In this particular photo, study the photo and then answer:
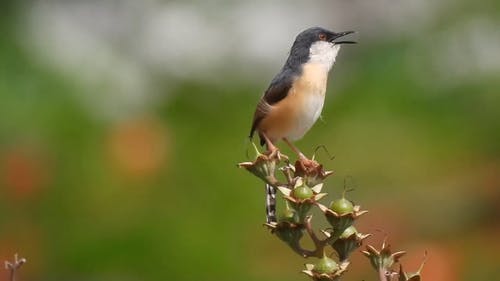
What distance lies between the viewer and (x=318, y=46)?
2707 mm

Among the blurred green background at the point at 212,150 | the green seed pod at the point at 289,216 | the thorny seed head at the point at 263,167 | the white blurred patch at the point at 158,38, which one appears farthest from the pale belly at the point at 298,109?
the white blurred patch at the point at 158,38

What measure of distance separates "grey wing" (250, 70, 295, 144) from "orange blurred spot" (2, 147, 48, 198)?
1.87 meters

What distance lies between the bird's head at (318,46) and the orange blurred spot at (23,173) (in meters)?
1.87

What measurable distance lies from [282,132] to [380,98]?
228 cm

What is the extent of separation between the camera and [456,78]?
5051 mm

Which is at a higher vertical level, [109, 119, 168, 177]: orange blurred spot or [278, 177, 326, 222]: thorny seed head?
[109, 119, 168, 177]: orange blurred spot

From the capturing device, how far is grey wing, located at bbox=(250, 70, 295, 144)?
2569 millimetres

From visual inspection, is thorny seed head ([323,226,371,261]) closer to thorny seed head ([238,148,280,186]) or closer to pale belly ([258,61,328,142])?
thorny seed head ([238,148,280,186])

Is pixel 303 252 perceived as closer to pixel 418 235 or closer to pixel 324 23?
pixel 418 235

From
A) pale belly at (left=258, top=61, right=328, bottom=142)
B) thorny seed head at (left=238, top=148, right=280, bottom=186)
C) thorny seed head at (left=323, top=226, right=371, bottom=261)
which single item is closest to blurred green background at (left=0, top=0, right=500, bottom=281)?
pale belly at (left=258, top=61, right=328, bottom=142)

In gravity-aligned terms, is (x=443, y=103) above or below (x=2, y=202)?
above

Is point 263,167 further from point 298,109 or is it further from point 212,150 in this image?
point 212,150

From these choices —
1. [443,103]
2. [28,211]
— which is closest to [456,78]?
[443,103]

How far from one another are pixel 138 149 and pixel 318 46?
71.9 inches
